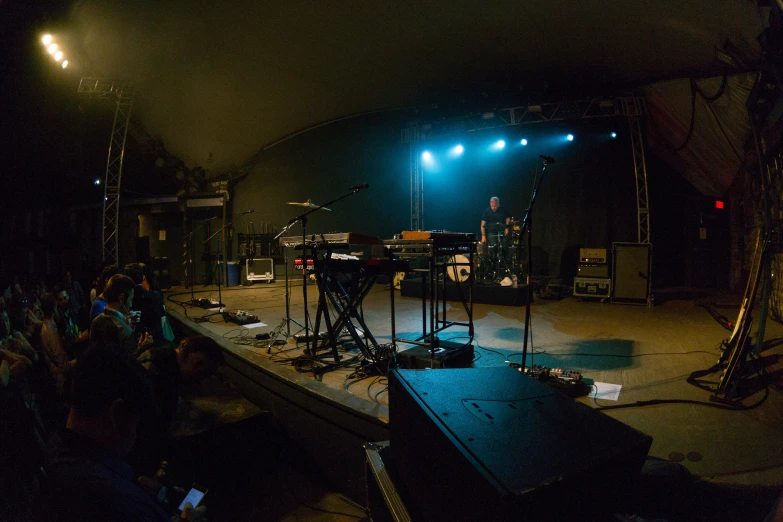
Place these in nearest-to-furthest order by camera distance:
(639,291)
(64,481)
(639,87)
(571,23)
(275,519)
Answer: (64,481) → (275,519) → (571,23) → (639,291) → (639,87)

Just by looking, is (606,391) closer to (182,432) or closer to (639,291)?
(182,432)

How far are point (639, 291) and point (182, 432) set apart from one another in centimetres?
708

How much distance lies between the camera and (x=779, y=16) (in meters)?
2.93

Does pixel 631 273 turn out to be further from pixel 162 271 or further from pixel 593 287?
pixel 162 271

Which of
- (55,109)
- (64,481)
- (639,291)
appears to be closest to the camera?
(64,481)

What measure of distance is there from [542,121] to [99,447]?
923cm

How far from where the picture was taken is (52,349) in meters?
3.50

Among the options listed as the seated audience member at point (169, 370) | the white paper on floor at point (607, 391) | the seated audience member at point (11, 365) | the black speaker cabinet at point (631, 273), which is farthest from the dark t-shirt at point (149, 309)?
the black speaker cabinet at point (631, 273)

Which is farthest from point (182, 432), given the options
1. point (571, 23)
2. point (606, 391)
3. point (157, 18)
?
point (571, 23)

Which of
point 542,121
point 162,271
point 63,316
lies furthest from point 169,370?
point 162,271

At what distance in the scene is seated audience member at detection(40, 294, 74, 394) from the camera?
3361 millimetres

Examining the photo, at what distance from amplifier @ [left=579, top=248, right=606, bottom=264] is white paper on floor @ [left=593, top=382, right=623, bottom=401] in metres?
4.89

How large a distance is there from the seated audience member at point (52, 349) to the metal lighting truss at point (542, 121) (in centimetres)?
788

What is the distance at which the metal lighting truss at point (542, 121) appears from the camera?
25.1 feet
